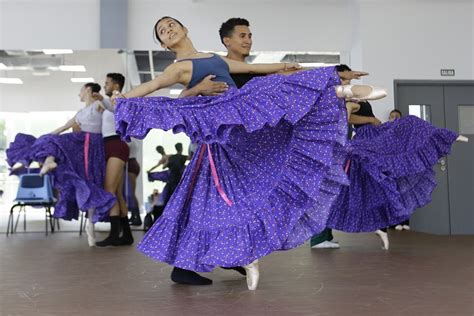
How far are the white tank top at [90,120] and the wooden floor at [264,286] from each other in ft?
4.27

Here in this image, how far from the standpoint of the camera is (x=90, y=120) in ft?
17.9

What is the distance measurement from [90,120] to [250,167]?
122 inches

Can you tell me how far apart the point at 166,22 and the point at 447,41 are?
573 centimetres

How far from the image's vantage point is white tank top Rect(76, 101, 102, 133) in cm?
543

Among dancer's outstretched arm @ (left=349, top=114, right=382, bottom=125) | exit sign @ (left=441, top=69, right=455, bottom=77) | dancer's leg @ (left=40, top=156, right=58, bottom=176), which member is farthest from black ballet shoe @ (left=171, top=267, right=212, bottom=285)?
exit sign @ (left=441, top=69, right=455, bottom=77)

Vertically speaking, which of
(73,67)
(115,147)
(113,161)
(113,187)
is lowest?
(113,187)

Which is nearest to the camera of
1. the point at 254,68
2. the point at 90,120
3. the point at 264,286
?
the point at 264,286

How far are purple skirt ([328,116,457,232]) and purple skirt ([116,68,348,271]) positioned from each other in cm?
172

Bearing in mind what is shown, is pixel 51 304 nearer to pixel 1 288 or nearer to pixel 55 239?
pixel 1 288

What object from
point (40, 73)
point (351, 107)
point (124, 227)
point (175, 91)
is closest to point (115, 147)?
point (124, 227)

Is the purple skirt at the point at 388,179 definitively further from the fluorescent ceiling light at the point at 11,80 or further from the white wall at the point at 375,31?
the fluorescent ceiling light at the point at 11,80

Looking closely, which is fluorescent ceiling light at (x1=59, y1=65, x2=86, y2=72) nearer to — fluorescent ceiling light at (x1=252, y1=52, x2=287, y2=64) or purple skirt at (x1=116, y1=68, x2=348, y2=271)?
fluorescent ceiling light at (x1=252, y1=52, x2=287, y2=64)

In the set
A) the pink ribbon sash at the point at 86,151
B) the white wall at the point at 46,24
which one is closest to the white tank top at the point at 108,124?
the pink ribbon sash at the point at 86,151

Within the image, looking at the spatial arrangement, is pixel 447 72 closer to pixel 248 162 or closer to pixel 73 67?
pixel 73 67
